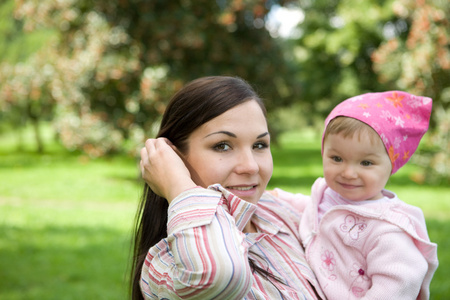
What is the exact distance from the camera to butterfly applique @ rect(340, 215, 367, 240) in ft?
6.35

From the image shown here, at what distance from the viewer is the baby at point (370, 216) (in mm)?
1822

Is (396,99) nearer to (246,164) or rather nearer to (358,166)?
(358,166)

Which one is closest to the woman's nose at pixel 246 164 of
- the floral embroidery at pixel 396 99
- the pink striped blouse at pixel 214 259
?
the pink striped blouse at pixel 214 259

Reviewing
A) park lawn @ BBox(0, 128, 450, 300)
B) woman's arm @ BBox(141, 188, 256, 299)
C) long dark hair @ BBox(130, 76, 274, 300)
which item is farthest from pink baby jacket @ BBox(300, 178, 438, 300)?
park lawn @ BBox(0, 128, 450, 300)

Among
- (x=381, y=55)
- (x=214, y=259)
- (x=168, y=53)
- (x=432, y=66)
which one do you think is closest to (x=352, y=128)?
(x=214, y=259)

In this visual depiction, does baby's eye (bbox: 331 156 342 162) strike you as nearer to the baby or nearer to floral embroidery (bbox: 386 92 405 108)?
the baby

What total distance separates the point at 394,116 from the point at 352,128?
198 mm

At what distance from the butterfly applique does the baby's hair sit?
1.14 ft

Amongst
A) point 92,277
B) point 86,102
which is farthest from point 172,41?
point 92,277

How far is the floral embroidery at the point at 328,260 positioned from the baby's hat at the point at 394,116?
487mm

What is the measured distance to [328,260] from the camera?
2.00 metres

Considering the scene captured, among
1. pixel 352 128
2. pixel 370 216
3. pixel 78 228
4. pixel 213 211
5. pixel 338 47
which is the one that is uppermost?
pixel 338 47

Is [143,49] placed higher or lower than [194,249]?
higher

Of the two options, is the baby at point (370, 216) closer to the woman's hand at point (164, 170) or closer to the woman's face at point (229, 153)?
the woman's face at point (229, 153)
